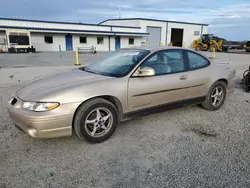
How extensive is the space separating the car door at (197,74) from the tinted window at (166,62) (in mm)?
193

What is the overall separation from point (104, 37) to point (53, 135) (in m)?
31.4

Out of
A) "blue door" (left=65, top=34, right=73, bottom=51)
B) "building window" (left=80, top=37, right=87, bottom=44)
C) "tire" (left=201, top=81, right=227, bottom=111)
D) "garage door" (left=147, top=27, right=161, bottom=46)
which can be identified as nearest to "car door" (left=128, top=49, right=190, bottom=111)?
"tire" (left=201, top=81, right=227, bottom=111)

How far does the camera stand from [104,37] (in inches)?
1280

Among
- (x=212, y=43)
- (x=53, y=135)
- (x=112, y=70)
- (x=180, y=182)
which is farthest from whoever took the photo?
(x=212, y=43)

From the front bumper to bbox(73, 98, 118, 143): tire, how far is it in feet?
0.39

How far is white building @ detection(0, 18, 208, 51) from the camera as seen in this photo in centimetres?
2422

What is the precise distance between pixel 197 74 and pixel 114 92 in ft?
6.08

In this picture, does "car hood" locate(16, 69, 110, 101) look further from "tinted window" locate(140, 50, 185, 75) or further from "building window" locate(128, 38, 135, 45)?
"building window" locate(128, 38, 135, 45)

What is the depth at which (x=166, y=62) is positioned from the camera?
3.70 meters

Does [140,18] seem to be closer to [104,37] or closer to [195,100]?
→ [104,37]

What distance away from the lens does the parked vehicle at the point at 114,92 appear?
8.79ft

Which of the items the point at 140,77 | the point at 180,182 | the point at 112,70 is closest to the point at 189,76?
the point at 140,77

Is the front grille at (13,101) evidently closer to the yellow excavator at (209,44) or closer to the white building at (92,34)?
the white building at (92,34)

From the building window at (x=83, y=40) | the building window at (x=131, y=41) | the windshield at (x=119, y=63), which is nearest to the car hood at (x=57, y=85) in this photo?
the windshield at (x=119, y=63)
